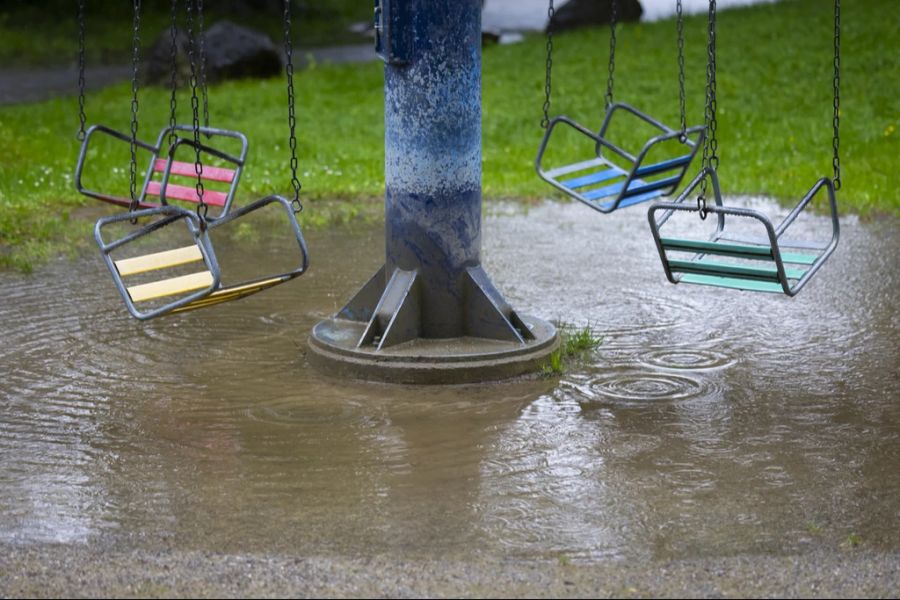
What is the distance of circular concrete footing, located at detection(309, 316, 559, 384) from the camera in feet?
23.4

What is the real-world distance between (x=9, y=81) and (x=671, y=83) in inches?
393

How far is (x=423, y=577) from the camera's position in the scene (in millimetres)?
4719

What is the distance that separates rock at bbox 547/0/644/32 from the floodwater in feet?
52.8

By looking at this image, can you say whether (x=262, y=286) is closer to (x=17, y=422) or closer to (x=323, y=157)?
(x=17, y=422)

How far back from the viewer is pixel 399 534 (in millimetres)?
5199

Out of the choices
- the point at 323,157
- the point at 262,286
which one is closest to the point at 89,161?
the point at 323,157

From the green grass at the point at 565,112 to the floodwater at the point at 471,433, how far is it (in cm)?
251

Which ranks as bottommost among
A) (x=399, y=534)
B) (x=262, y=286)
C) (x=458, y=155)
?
(x=399, y=534)

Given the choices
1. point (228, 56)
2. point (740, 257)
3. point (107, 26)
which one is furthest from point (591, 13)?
point (740, 257)

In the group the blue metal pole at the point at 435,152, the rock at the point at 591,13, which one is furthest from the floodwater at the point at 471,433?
the rock at the point at 591,13

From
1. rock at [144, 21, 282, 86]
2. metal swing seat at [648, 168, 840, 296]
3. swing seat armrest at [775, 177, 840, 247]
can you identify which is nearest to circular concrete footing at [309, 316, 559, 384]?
metal swing seat at [648, 168, 840, 296]

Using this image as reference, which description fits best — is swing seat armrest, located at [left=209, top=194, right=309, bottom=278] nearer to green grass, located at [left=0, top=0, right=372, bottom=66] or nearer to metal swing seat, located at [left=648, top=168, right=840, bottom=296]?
metal swing seat, located at [left=648, top=168, right=840, bottom=296]

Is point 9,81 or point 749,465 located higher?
point 9,81

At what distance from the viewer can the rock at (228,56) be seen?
20203 mm
